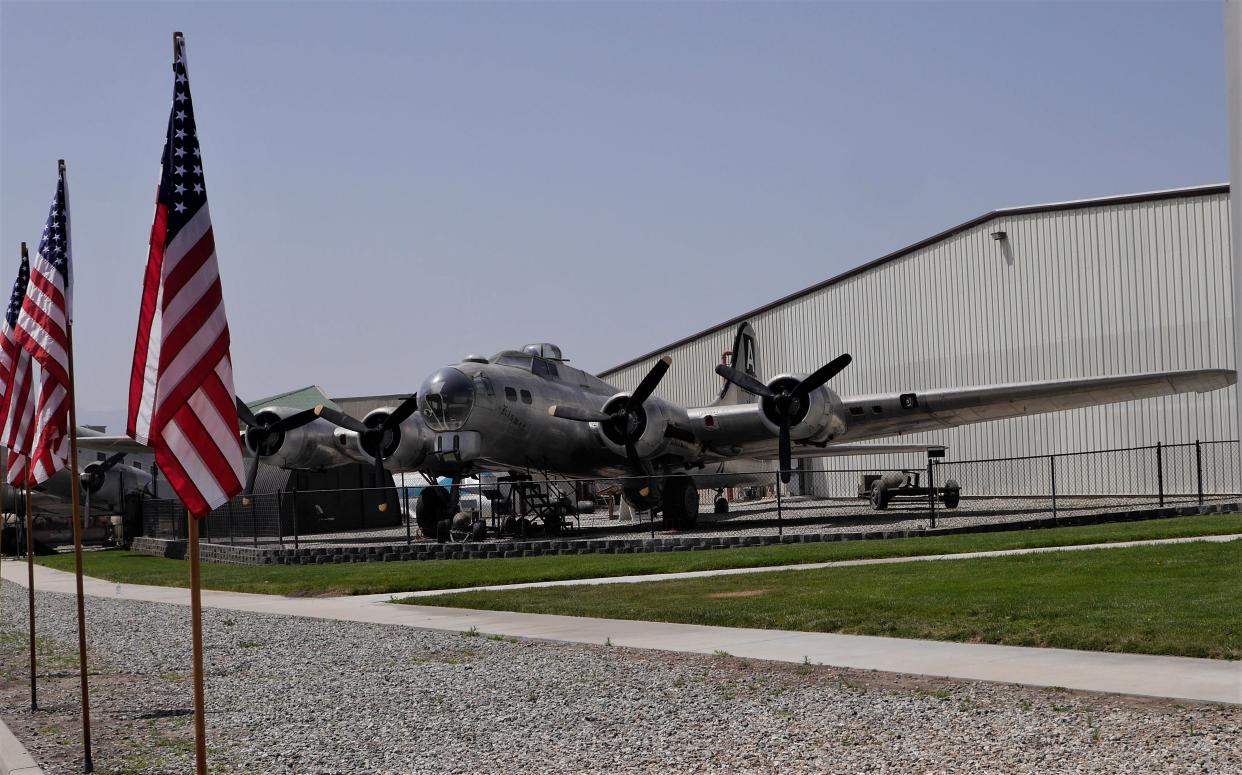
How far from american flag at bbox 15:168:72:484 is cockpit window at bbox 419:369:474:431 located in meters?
16.6

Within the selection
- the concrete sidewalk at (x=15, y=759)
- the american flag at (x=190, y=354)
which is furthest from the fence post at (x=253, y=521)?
the american flag at (x=190, y=354)

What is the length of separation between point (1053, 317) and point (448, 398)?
22381 mm

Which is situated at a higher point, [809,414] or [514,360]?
[514,360]

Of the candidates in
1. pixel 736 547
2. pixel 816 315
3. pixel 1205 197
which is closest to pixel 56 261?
pixel 736 547

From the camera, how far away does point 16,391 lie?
13.4 m

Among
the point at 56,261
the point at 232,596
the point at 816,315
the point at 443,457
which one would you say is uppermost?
the point at 816,315

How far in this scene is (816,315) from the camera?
52.0 meters

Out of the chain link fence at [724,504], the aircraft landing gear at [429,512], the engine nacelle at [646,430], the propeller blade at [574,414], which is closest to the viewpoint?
the chain link fence at [724,504]

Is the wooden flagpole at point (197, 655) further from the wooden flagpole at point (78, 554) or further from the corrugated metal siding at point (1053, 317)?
the corrugated metal siding at point (1053, 317)

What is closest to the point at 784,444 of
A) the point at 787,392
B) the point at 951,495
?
the point at 787,392

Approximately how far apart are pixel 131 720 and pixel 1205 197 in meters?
35.2

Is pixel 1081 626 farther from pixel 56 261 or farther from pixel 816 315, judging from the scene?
pixel 816 315

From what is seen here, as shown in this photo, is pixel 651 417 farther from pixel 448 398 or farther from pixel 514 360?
pixel 448 398

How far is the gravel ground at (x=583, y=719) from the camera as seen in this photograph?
7.26 m
